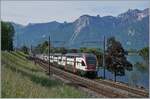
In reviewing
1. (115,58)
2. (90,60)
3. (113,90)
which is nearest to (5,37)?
(115,58)

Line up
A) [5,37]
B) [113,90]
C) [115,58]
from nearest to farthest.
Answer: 1. [113,90]
2. [5,37]
3. [115,58]

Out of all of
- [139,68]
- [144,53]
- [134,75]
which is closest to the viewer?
[134,75]

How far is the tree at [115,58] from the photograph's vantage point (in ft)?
210

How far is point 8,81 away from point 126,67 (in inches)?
2136

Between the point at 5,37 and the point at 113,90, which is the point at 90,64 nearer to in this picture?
the point at 113,90

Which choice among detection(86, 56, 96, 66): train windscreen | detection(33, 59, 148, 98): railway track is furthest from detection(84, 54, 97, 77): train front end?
detection(33, 59, 148, 98): railway track

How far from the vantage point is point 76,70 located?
156 ft

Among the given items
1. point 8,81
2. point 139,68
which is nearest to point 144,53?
point 139,68

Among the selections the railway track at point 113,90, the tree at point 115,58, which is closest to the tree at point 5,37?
the tree at point 115,58

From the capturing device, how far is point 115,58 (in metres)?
64.5

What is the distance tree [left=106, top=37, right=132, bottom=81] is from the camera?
6394 cm

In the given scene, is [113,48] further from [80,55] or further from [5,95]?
[5,95]

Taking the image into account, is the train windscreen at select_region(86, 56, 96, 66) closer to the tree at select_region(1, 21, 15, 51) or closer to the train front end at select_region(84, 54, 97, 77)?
the train front end at select_region(84, 54, 97, 77)

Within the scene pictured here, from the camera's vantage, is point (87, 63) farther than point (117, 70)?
No
